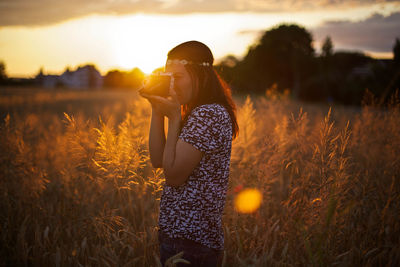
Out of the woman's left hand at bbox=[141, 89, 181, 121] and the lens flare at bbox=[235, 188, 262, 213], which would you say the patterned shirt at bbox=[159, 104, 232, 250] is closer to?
the woman's left hand at bbox=[141, 89, 181, 121]

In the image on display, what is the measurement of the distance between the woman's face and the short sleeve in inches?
6.1

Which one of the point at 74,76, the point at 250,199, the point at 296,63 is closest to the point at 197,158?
the point at 250,199

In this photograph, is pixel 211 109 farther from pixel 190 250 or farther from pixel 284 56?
pixel 284 56

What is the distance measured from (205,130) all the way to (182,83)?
0.32m

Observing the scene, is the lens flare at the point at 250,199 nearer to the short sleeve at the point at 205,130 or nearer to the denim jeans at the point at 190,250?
the denim jeans at the point at 190,250

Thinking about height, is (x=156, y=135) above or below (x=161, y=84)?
below

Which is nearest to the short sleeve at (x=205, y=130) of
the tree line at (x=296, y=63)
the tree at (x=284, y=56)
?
the tree line at (x=296, y=63)

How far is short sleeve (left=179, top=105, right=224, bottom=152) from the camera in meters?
1.24

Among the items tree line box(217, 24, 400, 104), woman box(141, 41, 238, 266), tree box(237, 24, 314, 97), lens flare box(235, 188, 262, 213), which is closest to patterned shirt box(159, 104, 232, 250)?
woman box(141, 41, 238, 266)

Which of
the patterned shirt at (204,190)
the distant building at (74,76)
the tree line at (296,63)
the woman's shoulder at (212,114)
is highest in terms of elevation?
the tree line at (296,63)

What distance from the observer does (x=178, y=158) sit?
125 centimetres

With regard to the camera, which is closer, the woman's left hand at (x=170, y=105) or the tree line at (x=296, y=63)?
the woman's left hand at (x=170, y=105)

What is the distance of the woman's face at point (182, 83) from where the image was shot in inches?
54.9

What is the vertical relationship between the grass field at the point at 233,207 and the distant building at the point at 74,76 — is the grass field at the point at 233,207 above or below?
below
